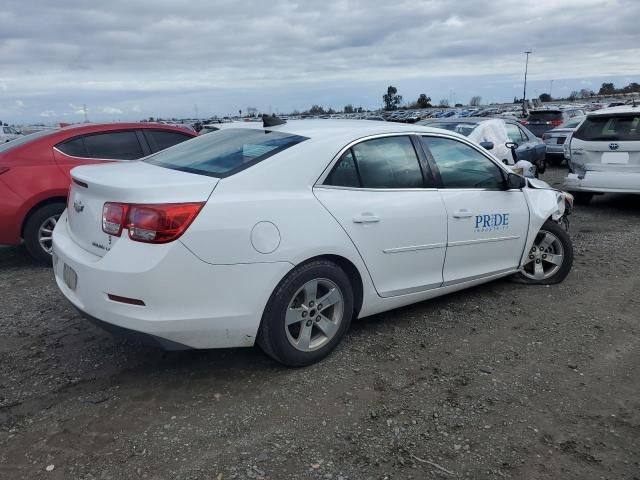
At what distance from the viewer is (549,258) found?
526 centimetres

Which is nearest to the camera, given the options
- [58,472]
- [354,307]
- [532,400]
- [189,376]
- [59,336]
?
[58,472]

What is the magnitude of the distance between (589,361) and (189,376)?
2633 millimetres

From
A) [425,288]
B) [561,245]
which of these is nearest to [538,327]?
[425,288]

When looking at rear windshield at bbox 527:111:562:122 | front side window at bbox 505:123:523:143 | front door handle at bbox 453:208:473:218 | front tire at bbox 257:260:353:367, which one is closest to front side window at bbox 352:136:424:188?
Answer: front door handle at bbox 453:208:473:218

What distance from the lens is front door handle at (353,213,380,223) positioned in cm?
361

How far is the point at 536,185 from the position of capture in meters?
5.16

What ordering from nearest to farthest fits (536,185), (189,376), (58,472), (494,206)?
(58,472), (189,376), (494,206), (536,185)

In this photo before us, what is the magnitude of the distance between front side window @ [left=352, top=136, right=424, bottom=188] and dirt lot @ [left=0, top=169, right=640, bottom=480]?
1.14 m

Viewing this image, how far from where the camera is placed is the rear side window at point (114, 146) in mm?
6449

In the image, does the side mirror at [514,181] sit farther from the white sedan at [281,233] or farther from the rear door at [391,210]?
the rear door at [391,210]

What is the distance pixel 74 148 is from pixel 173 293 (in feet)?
13.4

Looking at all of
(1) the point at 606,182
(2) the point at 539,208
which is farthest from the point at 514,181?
(1) the point at 606,182

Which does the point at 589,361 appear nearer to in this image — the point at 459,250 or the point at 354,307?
the point at 459,250

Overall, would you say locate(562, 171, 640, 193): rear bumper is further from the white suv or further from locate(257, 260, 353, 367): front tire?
locate(257, 260, 353, 367): front tire
